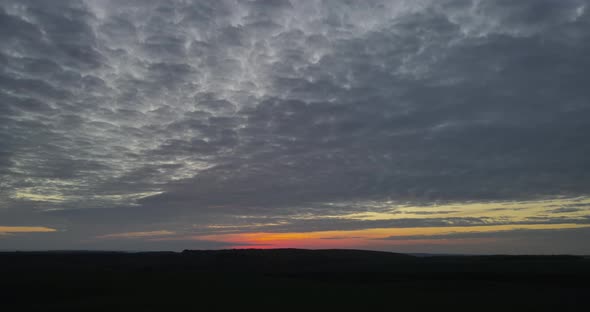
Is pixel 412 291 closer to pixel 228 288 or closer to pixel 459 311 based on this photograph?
pixel 459 311

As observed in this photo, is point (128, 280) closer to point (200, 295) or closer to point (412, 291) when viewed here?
point (200, 295)

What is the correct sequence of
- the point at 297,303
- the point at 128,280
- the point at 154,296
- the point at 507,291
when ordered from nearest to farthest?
the point at 297,303, the point at 154,296, the point at 507,291, the point at 128,280

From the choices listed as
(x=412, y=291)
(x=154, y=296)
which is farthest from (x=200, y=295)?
(x=412, y=291)

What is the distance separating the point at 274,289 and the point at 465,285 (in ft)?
67.6

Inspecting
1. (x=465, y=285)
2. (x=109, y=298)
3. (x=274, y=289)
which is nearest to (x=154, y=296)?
(x=109, y=298)

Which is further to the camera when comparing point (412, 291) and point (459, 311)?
point (412, 291)

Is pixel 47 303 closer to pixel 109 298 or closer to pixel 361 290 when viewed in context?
pixel 109 298

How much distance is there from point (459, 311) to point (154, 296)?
25165mm

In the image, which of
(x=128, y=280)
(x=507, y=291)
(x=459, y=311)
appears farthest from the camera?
(x=128, y=280)

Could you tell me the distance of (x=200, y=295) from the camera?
39.6 metres

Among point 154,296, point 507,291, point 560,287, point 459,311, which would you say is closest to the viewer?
point 459,311

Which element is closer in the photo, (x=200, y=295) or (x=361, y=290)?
(x=200, y=295)

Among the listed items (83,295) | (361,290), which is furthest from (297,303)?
(83,295)

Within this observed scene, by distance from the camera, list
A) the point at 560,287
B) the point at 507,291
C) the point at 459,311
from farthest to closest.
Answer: the point at 560,287, the point at 507,291, the point at 459,311
